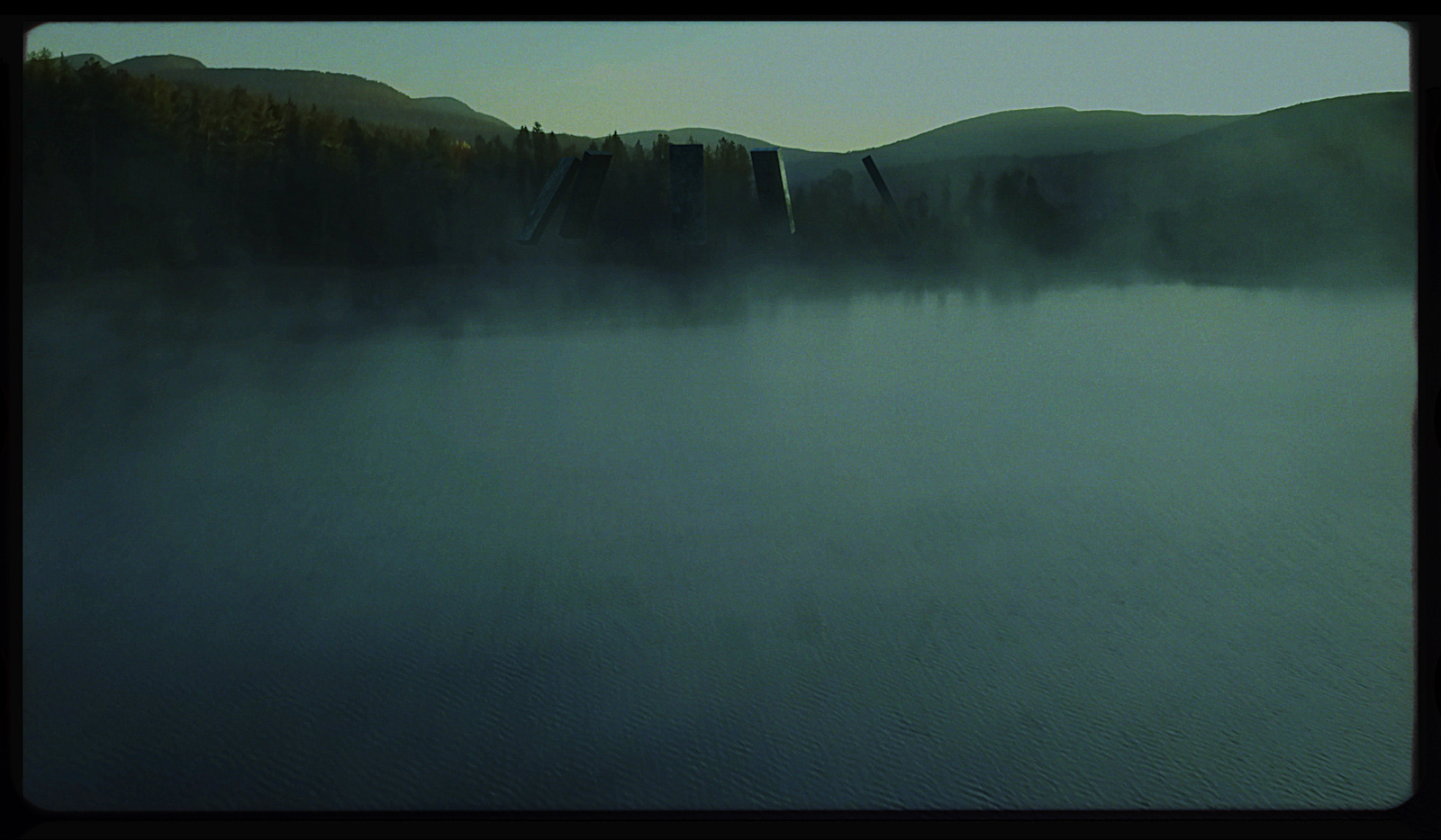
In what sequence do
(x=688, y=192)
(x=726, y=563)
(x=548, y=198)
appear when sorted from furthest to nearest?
(x=688, y=192) → (x=548, y=198) → (x=726, y=563)

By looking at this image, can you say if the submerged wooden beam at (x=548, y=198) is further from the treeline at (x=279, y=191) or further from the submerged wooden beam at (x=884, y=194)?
the submerged wooden beam at (x=884, y=194)

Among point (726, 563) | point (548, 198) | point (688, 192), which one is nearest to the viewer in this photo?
point (726, 563)

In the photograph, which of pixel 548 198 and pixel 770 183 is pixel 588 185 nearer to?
pixel 548 198

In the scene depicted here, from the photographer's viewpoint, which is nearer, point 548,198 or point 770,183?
point 548,198

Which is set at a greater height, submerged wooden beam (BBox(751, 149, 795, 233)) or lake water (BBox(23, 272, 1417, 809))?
submerged wooden beam (BBox(751, 149, 795, 233))

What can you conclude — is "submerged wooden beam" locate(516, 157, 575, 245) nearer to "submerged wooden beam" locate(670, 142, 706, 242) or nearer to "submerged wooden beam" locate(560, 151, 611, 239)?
"submerged wooden beam" locate(560, 151, 611, 239)

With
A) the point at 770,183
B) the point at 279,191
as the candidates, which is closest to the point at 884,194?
the point at 770,183

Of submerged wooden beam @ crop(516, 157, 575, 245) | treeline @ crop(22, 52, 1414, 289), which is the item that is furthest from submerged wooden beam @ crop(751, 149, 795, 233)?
submerged wooden beam @ crop(516, 157, 575, 245)
